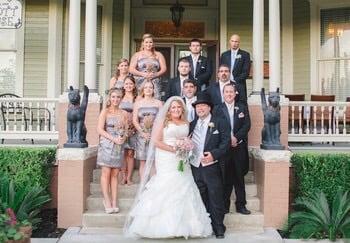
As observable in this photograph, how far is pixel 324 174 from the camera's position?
7121 millimetres

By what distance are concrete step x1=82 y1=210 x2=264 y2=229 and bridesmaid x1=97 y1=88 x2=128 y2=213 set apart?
0.28 metres

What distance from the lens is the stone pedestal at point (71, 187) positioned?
6.87m

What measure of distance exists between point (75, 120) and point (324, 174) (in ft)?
11.8

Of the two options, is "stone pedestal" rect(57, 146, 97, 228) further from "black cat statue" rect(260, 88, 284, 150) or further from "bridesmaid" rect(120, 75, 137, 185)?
"black cat statue" rect(260, 88, 284, 150)

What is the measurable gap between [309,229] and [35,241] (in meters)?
3.45

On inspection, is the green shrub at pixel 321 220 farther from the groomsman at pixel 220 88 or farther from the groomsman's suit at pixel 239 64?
the groomsman's suit at pixel 239 64

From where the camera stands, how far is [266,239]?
6.27m

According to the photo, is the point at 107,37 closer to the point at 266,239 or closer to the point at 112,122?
the point at 112,122

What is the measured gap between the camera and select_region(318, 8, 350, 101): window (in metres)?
11.2

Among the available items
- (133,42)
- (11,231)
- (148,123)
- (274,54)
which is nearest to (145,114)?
(148,123)

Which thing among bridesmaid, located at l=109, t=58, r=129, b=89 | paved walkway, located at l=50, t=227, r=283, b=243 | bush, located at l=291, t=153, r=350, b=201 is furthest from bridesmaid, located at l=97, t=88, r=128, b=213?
bush, located at l=291, t=153, r=350, b=201

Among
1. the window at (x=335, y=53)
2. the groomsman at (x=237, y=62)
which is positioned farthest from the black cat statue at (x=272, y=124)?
the window at (x=335, y=53)

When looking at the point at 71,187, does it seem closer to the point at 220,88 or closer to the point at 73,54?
the point at 220,88

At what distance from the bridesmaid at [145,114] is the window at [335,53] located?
570cm
